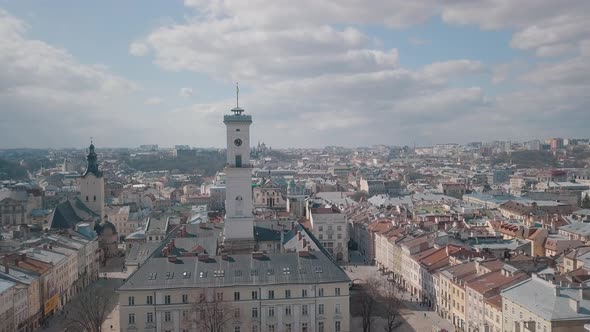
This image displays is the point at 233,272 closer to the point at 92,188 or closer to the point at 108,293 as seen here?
the point at 108,293

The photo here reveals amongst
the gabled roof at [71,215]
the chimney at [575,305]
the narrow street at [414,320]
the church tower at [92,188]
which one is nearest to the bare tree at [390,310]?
the narrow street at [414,320]

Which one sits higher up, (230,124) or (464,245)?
(230,124)

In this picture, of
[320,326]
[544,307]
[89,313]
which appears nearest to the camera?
[544,307]

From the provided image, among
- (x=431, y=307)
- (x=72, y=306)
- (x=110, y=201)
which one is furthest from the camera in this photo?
(x=110, y=201)

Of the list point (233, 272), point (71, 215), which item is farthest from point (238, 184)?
point (71, 215)

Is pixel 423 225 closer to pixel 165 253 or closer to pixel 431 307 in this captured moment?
pixel 431 307

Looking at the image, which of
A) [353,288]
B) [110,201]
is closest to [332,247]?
[353,288]
